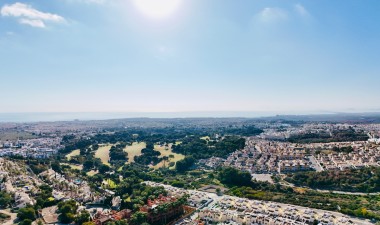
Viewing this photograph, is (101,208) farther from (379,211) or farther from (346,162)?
(346,162)

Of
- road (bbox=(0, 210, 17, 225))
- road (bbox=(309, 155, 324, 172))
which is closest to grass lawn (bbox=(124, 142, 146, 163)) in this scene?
road (bbox=(0, 210, 17, 225))

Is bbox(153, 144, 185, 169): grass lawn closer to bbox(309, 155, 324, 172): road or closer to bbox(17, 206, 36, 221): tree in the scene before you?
bbox(309, 155, 324, 172): road

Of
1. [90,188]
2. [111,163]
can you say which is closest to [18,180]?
[90,188]

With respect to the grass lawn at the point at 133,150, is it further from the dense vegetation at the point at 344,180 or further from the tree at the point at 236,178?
the dense vegetation at the point at 344,180

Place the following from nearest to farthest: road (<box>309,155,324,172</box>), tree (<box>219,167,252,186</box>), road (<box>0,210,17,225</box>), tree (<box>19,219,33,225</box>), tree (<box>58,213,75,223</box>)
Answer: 1. tree (<box>19,219,33,225</box>)
2. road (<box>0,210,17,225</box>)
3. tree (<box>58,213,75,223</box>)
4. tree (<box>219,167,252,186</box>)
5. road (<box>309,155,324,172</box>)

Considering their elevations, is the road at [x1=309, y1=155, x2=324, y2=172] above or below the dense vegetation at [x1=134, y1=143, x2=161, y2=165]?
above

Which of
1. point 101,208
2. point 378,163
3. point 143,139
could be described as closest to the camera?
point 101,208

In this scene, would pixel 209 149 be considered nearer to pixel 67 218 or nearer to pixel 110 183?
pixel 110 183

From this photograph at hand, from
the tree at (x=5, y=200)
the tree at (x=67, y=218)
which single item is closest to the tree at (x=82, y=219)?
the tree at (x=67, y=218)
